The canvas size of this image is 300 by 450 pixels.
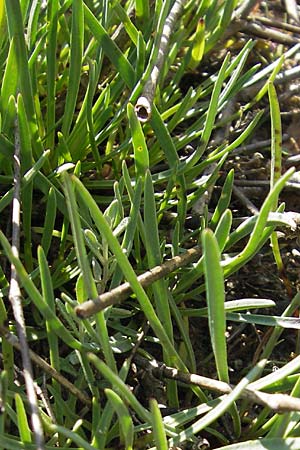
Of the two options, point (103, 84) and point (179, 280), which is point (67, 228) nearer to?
point (179, 280)

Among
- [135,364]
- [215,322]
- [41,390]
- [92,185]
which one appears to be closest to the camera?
[215,322]

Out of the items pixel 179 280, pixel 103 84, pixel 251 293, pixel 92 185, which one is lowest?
pixel 251 293

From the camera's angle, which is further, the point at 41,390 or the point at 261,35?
the point at 261,35

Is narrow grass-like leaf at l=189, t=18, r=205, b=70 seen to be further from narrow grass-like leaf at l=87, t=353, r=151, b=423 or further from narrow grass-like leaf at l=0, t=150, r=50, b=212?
narrow grass-like leaf at l=87, t=353, r=151, b=423

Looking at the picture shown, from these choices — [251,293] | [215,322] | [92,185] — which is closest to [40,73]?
[92,185]

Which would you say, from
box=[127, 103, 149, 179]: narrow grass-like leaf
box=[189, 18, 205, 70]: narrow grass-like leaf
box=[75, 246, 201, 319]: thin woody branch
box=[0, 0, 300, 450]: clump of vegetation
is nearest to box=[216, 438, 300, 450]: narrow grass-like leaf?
box=[0, 0, 300, 450]: clump of vegetation

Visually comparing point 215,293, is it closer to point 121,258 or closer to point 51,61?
point 121,258

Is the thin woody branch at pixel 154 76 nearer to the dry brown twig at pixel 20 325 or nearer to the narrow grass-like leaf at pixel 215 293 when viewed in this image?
the dry brown twig at pixel 20 325

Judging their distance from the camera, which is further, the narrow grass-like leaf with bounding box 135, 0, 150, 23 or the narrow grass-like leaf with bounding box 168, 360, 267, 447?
the narrow grass-like leaf with bounding box 135, 0, 150, 23
